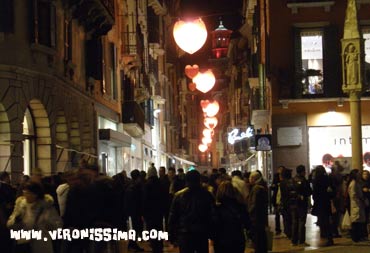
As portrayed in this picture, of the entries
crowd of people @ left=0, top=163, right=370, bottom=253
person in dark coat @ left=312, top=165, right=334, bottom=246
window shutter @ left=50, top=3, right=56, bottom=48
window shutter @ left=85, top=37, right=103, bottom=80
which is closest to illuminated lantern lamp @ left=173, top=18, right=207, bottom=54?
window shutter @ left=50, top=3, right=56, bottom=48

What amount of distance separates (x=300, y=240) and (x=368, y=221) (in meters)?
2.88

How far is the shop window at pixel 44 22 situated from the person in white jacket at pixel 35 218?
1217 cm

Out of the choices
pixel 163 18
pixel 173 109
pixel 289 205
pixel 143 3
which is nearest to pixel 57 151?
pixel 289 205

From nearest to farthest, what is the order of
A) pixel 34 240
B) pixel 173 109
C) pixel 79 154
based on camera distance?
pixel 34 240 < pixel 79 154 < pixel 173 109

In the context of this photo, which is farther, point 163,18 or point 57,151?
point 163,18

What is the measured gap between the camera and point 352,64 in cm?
2702

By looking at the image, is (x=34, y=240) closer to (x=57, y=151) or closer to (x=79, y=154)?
(x=57, y=151)

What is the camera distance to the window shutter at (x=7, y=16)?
2103 cm

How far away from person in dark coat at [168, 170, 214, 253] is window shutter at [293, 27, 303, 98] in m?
20.3

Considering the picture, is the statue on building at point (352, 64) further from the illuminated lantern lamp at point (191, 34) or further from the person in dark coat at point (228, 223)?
the person in dark coat at point (228, 223)

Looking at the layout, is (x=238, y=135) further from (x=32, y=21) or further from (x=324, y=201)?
(x=324, y=201)

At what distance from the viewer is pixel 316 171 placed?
65.6 ft

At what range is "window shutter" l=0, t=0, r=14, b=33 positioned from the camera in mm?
21031

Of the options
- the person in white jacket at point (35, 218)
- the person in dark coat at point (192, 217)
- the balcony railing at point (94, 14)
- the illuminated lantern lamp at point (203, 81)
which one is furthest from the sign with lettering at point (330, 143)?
the person in white jacket at point (35, 218)
